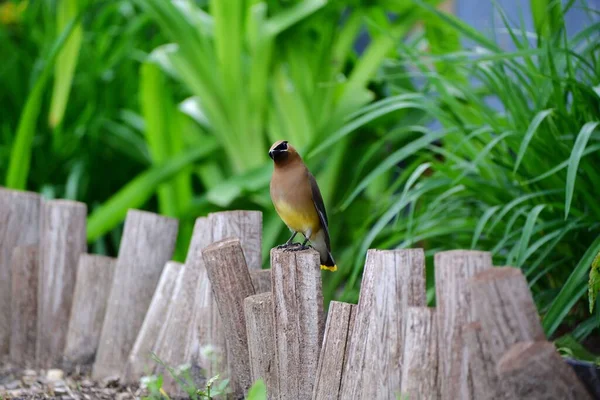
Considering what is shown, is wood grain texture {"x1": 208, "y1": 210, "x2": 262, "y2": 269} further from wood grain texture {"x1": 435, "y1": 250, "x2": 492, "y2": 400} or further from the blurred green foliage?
wood grain texture {"x1": 435, "y1": 250, "x2": 492, "y2": 400}

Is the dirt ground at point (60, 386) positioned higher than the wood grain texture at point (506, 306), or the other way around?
the wood grain texture at point (506, 306)

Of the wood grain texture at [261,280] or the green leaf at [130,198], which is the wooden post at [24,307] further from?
the wood grain texture at [261,280]

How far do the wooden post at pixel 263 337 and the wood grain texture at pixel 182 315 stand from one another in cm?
47

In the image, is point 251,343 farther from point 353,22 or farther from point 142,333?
point 353,22

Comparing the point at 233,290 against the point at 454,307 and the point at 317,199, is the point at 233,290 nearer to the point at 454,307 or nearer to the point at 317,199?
the point at 317,199

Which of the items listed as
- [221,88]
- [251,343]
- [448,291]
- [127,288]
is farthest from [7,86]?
[448,291]

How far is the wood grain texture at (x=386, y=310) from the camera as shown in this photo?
5.98 feet

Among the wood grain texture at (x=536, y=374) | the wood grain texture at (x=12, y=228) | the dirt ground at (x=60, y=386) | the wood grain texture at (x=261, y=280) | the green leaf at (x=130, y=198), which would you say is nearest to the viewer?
the wood grain texture at (x=536, y=374)

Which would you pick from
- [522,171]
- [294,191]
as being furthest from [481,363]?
[522,171]

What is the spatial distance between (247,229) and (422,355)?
0.93 m

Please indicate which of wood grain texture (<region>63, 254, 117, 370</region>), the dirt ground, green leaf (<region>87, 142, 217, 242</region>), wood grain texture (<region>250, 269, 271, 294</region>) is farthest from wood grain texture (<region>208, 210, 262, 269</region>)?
green leaf (<region>87, 142, 217, 242</region>)

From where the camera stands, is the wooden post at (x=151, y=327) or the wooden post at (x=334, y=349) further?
the wooden post at (x=151, y=327)

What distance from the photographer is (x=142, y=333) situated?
2766mm

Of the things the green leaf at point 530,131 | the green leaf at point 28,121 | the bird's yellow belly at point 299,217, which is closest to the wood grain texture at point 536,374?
the green leaf at point 530,131
